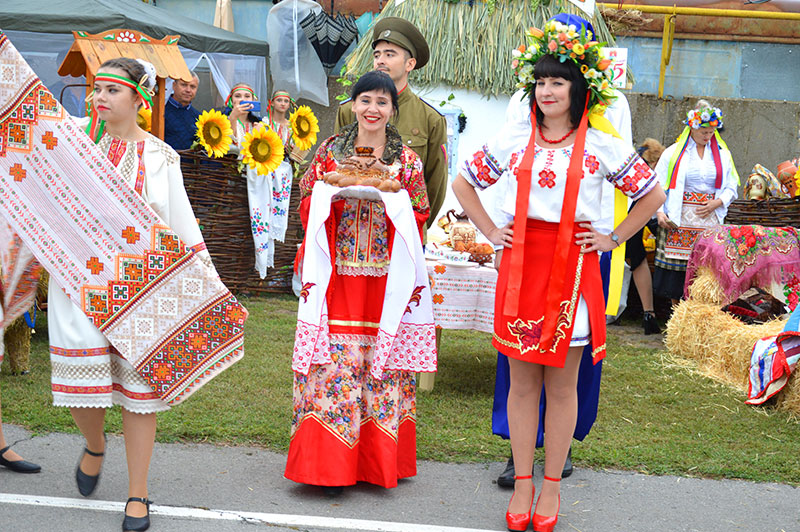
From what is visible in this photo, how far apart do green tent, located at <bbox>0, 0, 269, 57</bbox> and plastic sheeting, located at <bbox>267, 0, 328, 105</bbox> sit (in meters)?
1.77

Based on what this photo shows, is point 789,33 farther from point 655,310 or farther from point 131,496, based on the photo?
point 131,496

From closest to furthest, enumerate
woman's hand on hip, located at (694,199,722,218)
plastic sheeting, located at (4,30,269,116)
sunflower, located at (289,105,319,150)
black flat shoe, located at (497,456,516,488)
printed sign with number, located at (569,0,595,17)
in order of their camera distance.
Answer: black flat shoe, located at (497,456,516,488) → woman's hand on hip, located at (694,199,722,218) → sunflower, located at (289,105,319,150) → printed sign with number, located at (569,0,595,17) → plastic sheeting, located at (4,30,269,116)

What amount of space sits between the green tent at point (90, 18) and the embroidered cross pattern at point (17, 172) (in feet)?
21.6

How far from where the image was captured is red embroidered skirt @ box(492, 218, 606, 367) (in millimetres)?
3602

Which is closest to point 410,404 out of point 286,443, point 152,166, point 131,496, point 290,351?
point 286,443

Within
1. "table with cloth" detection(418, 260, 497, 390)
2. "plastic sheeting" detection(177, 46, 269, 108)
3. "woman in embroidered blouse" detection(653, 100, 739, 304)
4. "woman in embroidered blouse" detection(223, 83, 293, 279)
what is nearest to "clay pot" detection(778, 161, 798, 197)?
"woman in embroidered blouse" detection(653, 100, 739, 304)

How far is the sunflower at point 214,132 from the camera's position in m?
8.46

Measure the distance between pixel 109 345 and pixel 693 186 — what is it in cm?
652

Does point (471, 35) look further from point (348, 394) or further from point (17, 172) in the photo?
point (17, 172)

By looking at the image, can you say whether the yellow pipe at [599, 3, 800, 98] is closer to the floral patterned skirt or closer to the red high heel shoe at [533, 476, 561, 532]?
the floral patterned skirt

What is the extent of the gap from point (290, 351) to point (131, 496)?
3.37 meters

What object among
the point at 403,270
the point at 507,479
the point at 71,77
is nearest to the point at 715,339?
the point at 507,479

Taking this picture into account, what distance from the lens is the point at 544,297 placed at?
11.9 feet

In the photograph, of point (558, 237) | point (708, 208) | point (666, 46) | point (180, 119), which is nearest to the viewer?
point (558, 237)
